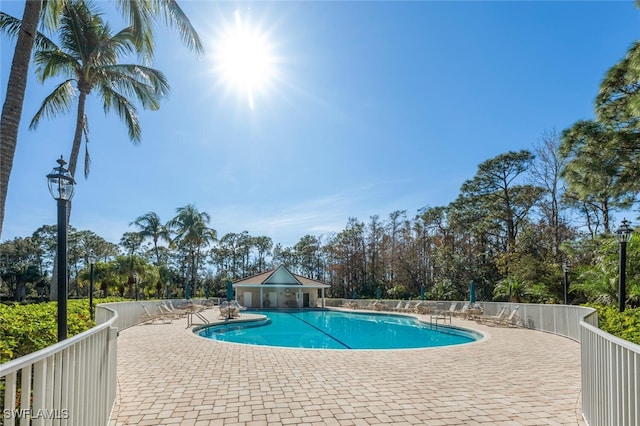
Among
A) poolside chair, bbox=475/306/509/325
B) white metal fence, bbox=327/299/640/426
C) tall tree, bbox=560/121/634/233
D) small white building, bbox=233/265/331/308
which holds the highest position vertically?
tall tree, bbox=560/121/634/233

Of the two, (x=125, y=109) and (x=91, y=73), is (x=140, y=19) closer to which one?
(x=91, y=73)

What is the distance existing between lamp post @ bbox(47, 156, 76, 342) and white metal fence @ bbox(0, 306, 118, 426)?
40.8 inches

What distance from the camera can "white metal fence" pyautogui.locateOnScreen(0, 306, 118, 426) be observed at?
70.4 inches

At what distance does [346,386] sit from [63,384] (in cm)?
402

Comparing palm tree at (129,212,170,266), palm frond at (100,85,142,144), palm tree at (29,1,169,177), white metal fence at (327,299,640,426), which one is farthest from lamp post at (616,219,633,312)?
palm tree at (129,212,170,266)

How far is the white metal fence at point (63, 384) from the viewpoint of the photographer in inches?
70.4

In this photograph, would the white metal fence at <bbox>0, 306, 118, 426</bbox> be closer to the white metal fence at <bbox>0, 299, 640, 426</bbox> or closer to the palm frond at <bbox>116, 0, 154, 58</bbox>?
the white metal fence at <bbox>0, 299, 640, 426</bbox>

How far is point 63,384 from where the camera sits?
94.8 inches

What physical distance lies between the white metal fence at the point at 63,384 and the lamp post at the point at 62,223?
3.40ft

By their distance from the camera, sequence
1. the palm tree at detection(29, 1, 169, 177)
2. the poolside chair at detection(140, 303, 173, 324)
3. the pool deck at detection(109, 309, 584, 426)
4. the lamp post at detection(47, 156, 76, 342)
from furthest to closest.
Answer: the poolside chair at detection(140, 303, 173, 324) < the palm tree at detection(29, 1, 169, 177) < the lamp post at detection(47, 156, 76, 342) < the pool deck at detection(109, 309, 584, 426)

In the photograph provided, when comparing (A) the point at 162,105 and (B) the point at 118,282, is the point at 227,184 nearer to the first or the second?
(A) the point at 162,105

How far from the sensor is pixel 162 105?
1530 cm

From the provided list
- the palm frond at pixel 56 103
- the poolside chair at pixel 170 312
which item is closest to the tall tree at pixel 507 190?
the poolside chair at pixel 170 312

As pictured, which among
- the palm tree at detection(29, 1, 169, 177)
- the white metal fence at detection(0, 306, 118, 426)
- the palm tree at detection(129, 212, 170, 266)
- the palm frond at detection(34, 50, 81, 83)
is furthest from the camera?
the palm tree at detection(129, 212, 170, 266)
